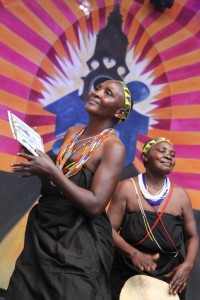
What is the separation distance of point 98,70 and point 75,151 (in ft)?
7.00

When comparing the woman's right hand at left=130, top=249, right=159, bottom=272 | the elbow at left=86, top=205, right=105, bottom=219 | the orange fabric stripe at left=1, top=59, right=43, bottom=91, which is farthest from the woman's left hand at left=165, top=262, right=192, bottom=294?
the orange fabric stripe at left=1, top=59, right=43, bottom=91

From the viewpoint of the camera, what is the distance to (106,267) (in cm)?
188

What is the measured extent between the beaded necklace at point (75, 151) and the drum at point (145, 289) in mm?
788

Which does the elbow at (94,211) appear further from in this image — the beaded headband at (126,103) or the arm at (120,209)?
Answer: the arm at (120,209)

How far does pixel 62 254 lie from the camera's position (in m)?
1.77

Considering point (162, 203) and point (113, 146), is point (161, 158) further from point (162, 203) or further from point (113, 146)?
point (113, 146)

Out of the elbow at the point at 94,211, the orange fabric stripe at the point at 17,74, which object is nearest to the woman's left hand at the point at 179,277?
the elbow at the point at 94,211

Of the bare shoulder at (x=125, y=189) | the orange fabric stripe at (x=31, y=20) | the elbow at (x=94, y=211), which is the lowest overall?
the elbow at (x=94, y=211)

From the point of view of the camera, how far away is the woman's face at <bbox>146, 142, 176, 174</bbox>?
300 cm

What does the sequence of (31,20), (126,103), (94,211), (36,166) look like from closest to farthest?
(36,166) → (94,211) → (126,103) → (31,20)

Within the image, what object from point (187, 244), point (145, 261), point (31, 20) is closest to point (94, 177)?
point (145, 261)

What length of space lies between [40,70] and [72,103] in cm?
41

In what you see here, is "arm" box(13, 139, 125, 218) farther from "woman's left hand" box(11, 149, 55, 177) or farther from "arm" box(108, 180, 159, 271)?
"arm" box(108, 180, 159, 271)

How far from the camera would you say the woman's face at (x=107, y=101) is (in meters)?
2.18
